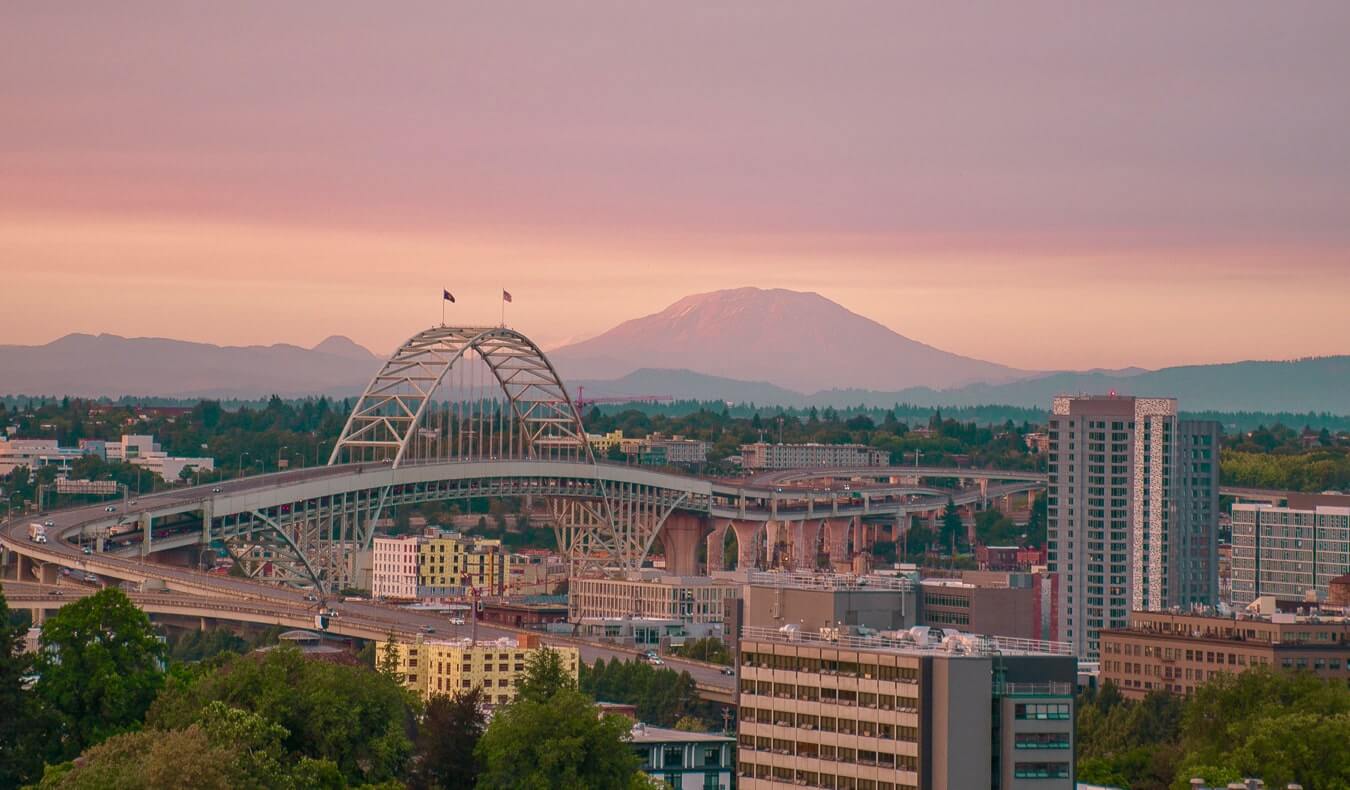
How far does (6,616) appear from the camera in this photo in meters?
80.2

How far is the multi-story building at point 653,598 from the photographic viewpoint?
18238cm

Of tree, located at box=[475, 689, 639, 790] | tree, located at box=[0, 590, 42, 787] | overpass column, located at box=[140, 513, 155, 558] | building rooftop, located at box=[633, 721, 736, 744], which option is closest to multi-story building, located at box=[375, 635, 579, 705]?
building rooftop, located at box=[633, 721, 736, 744]

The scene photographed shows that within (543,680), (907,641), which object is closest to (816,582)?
(907,641)

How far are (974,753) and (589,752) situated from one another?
1807cm

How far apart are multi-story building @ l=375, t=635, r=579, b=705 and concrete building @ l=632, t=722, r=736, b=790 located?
17.3 m

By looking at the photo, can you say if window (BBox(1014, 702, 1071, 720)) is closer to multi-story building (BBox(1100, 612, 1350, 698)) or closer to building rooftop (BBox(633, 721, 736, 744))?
building rooftop (BBox(633, 721, 736, 744))

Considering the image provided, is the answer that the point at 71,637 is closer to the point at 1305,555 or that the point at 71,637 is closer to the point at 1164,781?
the point at 1164,781

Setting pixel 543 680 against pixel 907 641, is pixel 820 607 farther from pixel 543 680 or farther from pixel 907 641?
pixel 543 680

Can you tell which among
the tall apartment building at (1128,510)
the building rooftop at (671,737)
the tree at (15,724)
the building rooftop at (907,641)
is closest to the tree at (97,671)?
the tree at (15,724)

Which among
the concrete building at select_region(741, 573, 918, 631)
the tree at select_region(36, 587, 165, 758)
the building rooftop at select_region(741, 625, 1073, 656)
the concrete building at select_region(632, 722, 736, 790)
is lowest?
the concrete building at select_region(632, 722, 736, 790)

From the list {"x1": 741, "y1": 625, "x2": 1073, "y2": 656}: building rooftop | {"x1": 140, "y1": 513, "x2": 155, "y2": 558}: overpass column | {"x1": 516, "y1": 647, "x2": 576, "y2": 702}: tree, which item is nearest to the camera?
{"x1": 741, "y1": 625, "x2": 1073, "y2": 656}: building rooftop

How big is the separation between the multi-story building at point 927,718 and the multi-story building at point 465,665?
5048 cm

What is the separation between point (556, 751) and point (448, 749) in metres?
4.60

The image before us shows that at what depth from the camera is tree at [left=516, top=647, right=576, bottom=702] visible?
91.4 m
